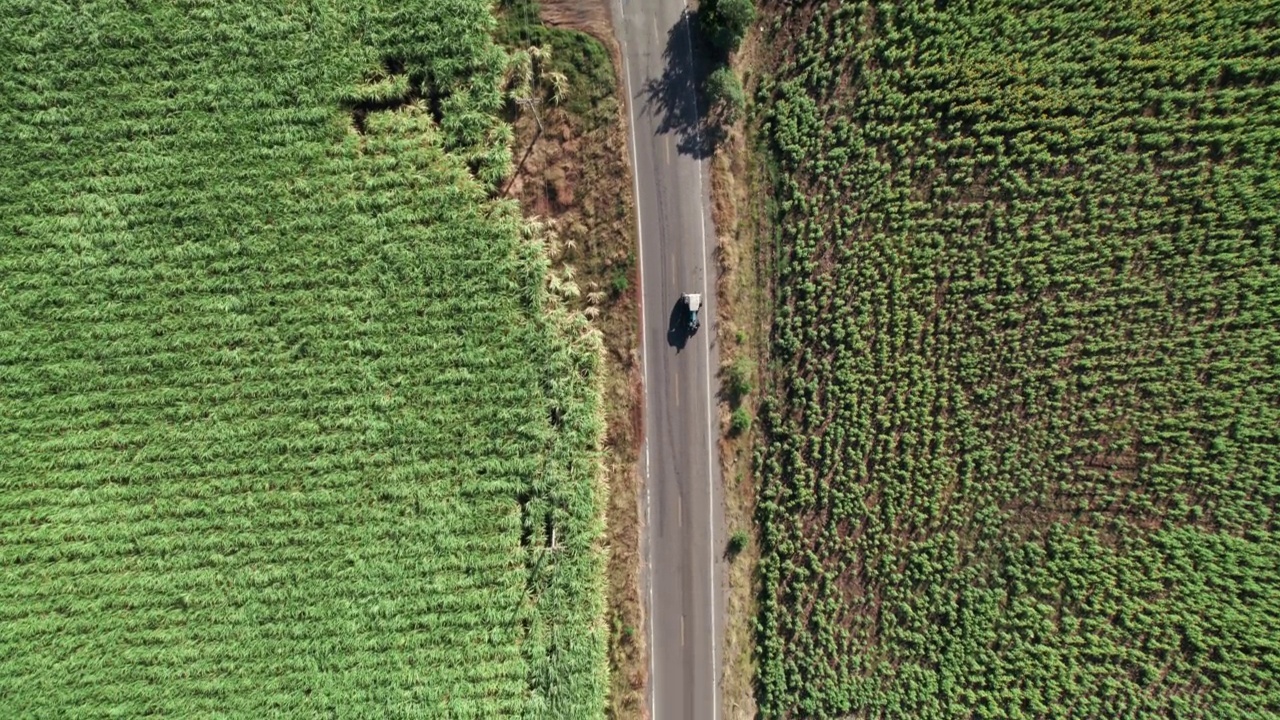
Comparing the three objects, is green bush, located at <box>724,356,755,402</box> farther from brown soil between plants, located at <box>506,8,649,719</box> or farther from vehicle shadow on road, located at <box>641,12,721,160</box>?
vehicle shadow on road, located at <box>641,12,721,160</box>

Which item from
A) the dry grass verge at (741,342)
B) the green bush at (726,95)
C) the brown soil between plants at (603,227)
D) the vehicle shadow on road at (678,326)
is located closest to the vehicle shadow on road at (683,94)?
the green bush at (726,95)

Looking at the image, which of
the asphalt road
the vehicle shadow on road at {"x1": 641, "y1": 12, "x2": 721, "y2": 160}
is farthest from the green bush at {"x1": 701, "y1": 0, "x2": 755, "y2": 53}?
the asphalt road

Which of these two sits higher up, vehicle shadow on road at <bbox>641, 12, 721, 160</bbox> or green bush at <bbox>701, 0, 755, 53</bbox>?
green bush at <bbox>701, 0, 755, 53</bbox>

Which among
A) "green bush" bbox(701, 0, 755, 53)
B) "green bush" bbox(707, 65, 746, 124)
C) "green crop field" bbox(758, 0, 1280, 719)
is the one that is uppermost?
"green bush" bbox(701, 0, 755, 53)

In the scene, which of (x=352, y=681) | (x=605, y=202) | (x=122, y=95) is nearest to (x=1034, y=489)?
(x=605, y=202)

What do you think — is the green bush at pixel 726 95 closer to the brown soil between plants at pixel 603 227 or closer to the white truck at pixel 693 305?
the brown soil between plants at pixel 603 227

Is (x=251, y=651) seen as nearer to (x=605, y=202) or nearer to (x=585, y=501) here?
(x=585, y=501)
